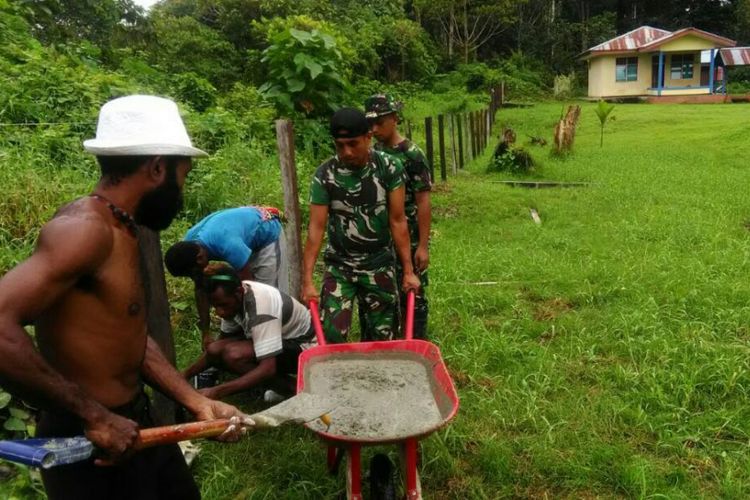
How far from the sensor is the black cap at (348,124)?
10.7 feet

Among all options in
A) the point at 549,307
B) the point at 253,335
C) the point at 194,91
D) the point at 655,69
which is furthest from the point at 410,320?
the point at 655,69

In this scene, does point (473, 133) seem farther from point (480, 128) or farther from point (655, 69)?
point (655, 69)

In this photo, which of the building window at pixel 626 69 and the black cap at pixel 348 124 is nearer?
the black cap at pixel 348 124

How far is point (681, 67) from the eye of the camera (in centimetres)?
3058

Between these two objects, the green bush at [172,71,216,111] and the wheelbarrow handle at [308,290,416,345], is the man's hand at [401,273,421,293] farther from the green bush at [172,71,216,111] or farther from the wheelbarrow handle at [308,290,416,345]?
the green bush at [172,71,216,111]

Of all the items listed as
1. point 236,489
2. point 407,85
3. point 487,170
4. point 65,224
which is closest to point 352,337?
point 236,489

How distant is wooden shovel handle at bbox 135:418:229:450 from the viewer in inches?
70.1

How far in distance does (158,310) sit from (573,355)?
2724 millimetres

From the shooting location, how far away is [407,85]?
78.3 feet

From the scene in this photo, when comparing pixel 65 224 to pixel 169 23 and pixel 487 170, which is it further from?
pixel 169 23

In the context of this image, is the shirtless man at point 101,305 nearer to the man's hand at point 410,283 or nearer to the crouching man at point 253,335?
the crouching man at point 253,335

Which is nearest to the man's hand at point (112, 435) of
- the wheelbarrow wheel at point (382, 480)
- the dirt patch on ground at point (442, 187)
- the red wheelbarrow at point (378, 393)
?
the red wheelbarrow at point (378, 393)

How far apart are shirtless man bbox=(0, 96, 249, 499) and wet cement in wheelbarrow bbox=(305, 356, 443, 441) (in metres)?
0.66

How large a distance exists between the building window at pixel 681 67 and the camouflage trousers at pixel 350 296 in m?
31.6
